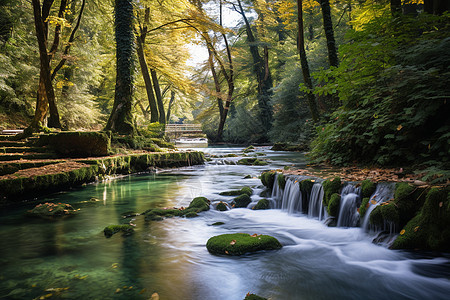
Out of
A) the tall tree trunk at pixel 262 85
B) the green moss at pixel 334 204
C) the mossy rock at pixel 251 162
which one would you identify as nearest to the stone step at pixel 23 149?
the mossy rock at pixel 251 162

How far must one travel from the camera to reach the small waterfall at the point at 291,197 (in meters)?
6.71

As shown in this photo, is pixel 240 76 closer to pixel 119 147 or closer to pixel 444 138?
pixel 119 147

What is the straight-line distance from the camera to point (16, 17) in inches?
708

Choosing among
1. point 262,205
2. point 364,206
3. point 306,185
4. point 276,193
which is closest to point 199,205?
point 262,205

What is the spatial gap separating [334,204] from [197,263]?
276cm

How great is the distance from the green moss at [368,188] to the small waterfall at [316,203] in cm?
102

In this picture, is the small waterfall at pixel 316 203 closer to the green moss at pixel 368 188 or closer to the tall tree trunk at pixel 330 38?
the green moss at pixel 368 188

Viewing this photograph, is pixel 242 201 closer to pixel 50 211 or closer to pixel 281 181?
pixel 281 181

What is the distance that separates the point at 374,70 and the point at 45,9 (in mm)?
13332

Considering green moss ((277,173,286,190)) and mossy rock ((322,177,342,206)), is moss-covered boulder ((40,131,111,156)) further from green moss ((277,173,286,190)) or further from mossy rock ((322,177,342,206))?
mossy rock ((322,177,342,206))

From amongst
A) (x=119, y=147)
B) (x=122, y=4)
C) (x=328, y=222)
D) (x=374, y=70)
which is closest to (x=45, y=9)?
(x=122, y=4)

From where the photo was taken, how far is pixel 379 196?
4871 mm

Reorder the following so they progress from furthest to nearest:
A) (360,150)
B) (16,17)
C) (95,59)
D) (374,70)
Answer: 1. (95,59)
2. (16,17)
3. (360,150)
4. (374,70)

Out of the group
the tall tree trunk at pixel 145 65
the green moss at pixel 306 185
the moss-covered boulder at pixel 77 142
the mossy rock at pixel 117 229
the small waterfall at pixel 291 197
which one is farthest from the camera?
the tall tree trunk at pixel 145 65
